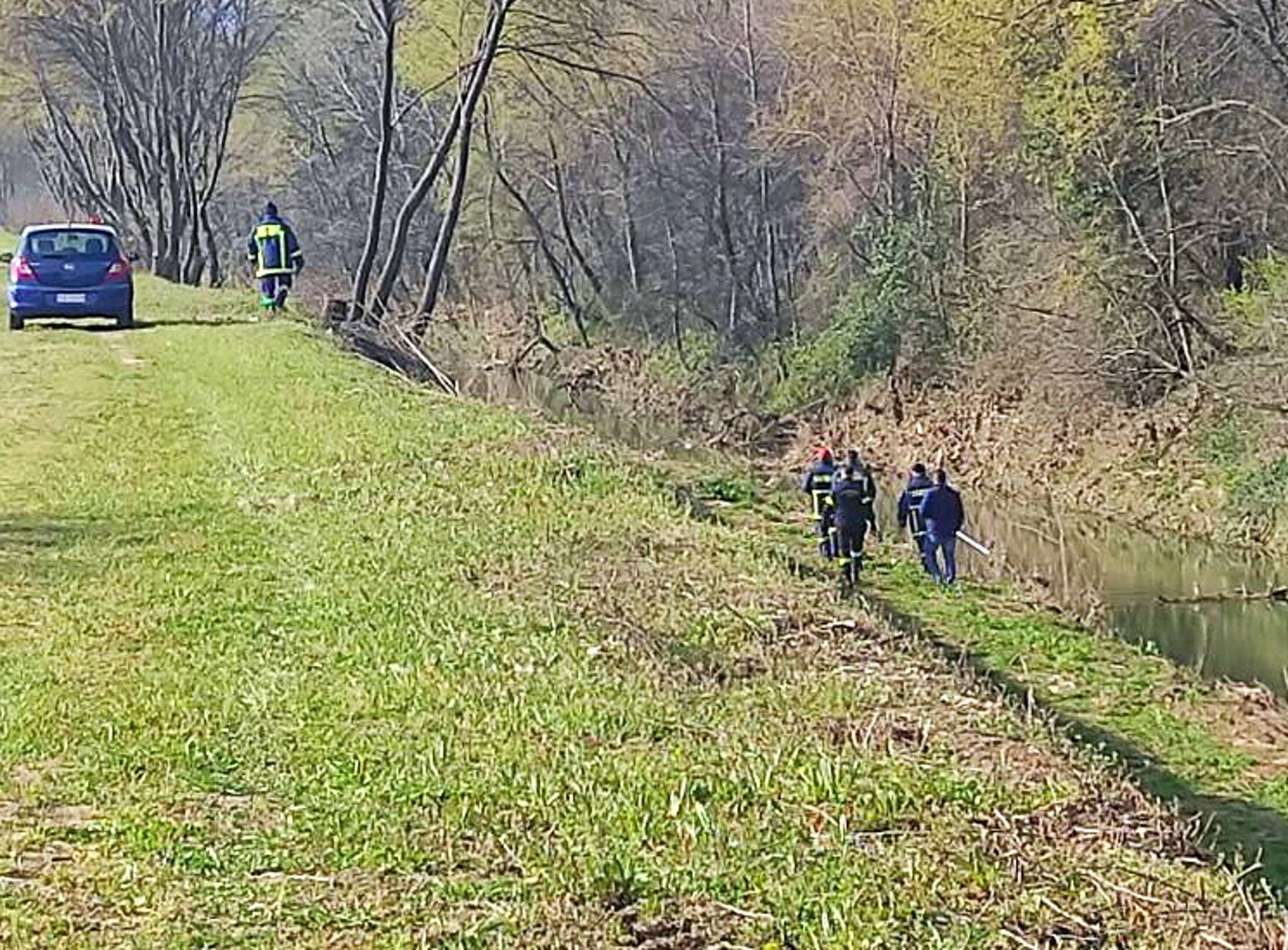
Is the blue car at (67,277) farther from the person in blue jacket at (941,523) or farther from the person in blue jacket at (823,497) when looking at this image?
the person in blue jacket at (941,523)

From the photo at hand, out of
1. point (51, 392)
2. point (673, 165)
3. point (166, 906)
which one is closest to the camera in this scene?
point (166, 906)

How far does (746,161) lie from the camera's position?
4872cm

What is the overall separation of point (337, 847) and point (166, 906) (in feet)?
2.42

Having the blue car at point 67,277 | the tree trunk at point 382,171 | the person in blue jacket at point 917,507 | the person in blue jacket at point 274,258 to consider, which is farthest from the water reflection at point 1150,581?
the blue car at point 67,277

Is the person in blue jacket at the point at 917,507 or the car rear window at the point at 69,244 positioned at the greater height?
the car rear window at the point at 69,244

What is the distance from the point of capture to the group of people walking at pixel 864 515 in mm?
17609

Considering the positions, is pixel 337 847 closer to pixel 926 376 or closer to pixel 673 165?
pixel 926 376

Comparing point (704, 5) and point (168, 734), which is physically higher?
point (704, 5)

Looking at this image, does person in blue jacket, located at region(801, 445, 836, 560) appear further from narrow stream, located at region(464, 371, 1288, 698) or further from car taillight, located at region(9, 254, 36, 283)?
car taillight, located at region(9, 254, 36, 283)

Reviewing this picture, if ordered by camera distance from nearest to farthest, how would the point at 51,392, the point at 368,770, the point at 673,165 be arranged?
the point at 368,770 → the point at 51,392 → the point at 673,165

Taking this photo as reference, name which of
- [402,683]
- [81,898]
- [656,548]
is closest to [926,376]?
[656,548]

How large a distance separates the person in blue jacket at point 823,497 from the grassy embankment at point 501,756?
13.7 ft

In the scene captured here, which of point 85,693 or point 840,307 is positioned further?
point 840,307

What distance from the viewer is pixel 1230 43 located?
30453 millimetres
